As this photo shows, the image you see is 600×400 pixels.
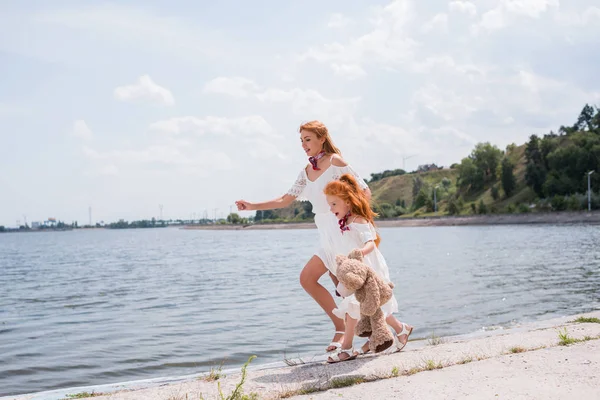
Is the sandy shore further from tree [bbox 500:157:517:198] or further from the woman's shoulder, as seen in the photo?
tree [bbox 500:157:517:198]

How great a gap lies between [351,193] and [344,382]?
1713mm

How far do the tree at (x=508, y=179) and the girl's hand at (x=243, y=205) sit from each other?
125 meters

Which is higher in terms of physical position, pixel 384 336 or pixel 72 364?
pixel 384 336

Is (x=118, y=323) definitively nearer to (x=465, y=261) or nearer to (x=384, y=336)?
(x=384, y=336)

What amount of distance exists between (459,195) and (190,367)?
5611 inches

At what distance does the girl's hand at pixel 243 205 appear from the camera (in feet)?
19.5

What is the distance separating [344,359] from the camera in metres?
5.39

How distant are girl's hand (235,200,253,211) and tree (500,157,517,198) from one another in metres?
125

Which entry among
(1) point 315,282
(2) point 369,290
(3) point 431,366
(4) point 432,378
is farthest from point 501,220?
(4) point 432,378

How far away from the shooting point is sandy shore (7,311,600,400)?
4121 mm

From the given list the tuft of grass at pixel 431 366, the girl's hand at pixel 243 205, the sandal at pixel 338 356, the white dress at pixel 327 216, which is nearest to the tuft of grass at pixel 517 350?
the tuft of grass at pixel 431 366

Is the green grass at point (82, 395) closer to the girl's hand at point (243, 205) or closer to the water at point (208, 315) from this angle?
the girl's hand at point (243, 205)

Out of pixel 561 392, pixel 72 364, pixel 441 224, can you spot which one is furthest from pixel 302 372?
pixel 441 224

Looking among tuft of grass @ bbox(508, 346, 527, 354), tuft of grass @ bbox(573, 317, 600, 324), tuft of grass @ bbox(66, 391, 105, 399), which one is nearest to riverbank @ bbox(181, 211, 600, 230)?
tuft of grass @ bbox(573, 317, 600, 324)
